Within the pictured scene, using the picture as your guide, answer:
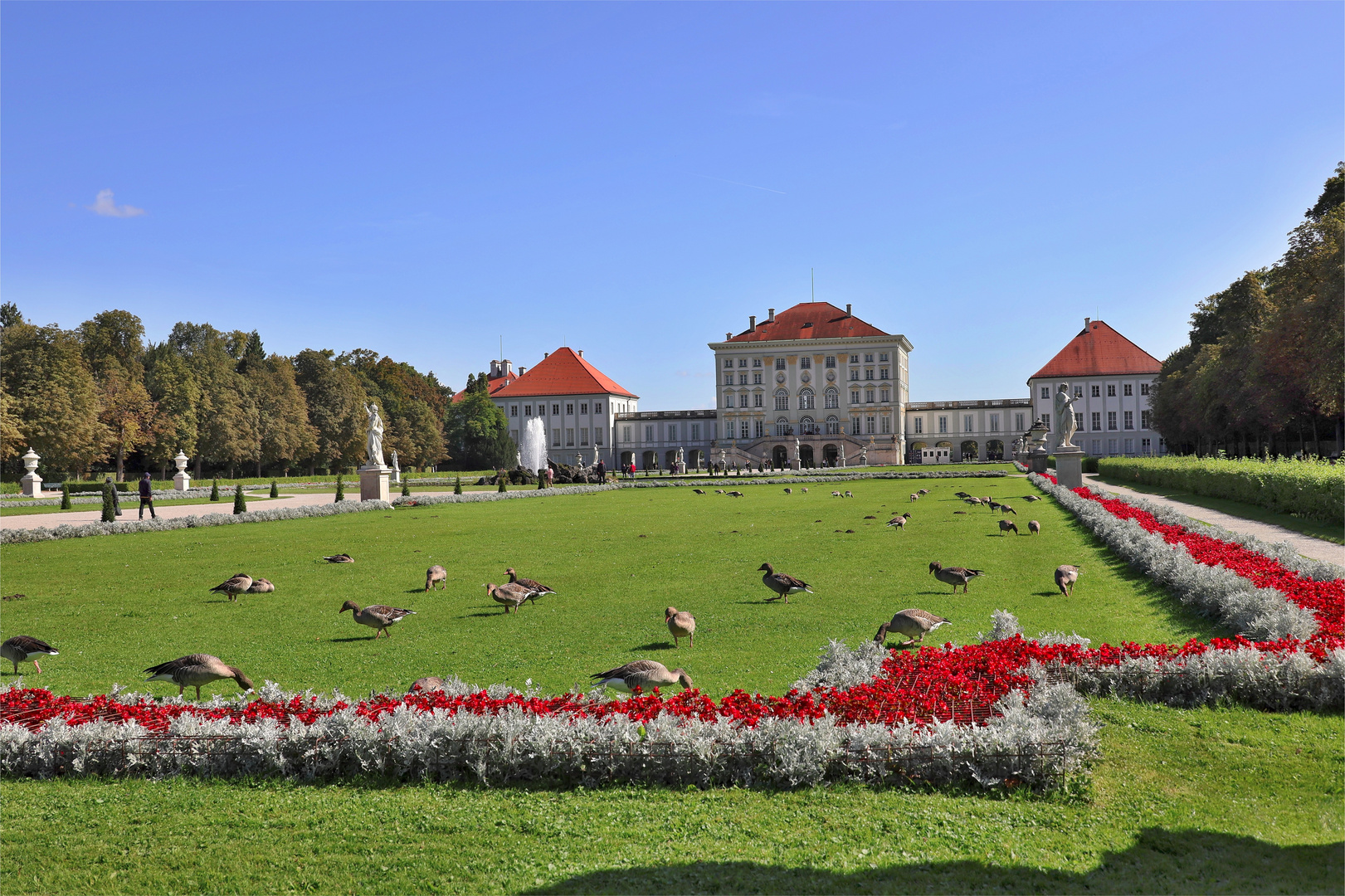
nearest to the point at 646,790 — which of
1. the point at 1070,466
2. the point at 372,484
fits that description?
the point at 1070,466

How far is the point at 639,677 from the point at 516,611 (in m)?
4.47

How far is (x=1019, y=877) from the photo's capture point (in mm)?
4090

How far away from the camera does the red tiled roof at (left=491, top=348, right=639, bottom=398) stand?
335 feet

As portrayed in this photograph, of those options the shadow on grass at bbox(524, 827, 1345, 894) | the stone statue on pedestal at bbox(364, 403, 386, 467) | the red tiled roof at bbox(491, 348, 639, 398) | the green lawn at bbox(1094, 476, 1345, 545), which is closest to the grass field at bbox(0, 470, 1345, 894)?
the shadow on grass at bbox(524, 827, 1345, 894)

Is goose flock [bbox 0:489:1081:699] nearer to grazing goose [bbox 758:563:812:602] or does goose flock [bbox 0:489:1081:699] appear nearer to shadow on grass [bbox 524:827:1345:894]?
grazing goose [bbox 758:563:812:602]

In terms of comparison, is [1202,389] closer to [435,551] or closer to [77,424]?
[435,551]

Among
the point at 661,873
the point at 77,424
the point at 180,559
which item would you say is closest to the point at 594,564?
the point at 180,559

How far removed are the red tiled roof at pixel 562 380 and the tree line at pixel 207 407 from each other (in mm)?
11269

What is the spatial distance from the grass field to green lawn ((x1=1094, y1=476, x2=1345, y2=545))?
4682 mm

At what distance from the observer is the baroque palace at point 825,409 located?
95312mm

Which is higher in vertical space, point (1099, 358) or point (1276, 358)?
point (1099, 358)

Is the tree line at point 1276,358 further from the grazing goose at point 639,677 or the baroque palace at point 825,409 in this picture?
the baroque palace at point 825,409

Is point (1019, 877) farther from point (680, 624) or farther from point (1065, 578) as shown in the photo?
point (1065, 578)

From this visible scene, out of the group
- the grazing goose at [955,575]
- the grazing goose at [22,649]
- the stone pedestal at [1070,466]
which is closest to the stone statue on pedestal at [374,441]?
the stone pedestal at [1070,466]
